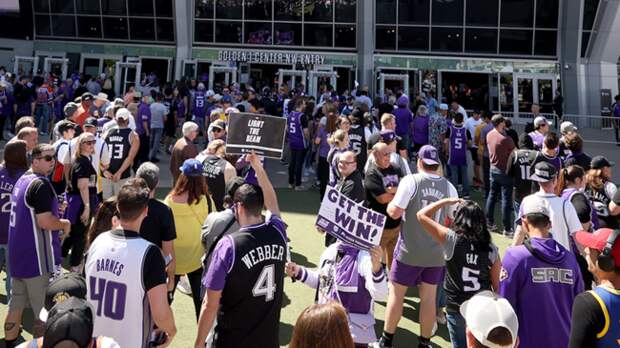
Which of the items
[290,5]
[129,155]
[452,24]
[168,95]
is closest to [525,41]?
[452,24]

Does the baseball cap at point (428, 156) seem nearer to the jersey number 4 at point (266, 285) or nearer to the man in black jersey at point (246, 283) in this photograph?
the man in black jersey at point (246, 283)

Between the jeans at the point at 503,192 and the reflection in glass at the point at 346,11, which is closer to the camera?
the jeans at the point at 503,192

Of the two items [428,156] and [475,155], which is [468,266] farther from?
[475,155]

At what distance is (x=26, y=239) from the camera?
5340mm

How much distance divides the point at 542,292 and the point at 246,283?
2.03 metres

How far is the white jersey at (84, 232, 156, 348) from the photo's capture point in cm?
366

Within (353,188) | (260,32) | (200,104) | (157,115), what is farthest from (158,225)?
(260,32)

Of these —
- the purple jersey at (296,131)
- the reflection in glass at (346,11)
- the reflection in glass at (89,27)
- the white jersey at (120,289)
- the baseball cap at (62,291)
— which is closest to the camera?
the baseball cap at (62,291)

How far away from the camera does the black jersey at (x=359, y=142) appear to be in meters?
10.7

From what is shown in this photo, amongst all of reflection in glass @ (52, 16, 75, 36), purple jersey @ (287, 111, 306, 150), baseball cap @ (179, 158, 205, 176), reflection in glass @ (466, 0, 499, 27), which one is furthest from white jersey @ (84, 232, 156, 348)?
reflection in glass @ (52, 16, 75, 36)

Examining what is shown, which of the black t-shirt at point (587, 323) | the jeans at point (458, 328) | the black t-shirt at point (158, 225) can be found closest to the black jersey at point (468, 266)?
the jeans at point (458, 328)

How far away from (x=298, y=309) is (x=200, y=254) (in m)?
1.87

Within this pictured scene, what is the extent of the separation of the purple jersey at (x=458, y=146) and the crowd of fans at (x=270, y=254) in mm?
2833

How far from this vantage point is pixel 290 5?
28.1 m
